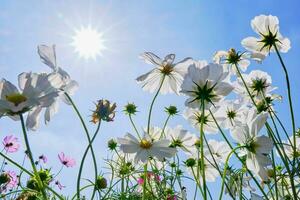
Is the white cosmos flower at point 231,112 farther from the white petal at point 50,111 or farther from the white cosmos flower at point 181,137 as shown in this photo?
the white petal at point 50,111

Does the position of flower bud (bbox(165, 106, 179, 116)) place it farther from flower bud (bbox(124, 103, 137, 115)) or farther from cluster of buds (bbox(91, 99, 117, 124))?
cluster of buds (bbox(91, 99, 117, 124))

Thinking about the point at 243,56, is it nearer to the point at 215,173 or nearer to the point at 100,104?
the point at 215,173

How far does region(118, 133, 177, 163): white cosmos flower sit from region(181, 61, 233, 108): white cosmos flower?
195mm

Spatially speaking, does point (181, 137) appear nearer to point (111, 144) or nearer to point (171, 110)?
point (171, 110)

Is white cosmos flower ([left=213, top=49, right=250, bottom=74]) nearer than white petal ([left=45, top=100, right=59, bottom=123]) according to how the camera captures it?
No

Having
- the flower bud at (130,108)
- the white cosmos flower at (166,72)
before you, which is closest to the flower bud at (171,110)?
the flower bud at (130,108)

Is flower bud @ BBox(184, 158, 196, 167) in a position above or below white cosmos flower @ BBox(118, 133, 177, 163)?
above

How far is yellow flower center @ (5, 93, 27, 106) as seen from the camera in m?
0.78

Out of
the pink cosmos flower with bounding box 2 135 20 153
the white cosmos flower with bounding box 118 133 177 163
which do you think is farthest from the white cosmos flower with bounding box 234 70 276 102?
the pink cosmos flower with bounding box 2 135 20 153

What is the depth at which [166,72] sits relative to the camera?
1349 mm

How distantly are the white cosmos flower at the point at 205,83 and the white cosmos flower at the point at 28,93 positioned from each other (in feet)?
1.13

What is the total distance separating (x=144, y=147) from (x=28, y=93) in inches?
20.8

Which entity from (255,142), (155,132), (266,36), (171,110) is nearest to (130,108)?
(171,110)

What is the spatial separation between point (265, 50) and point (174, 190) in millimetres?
781
